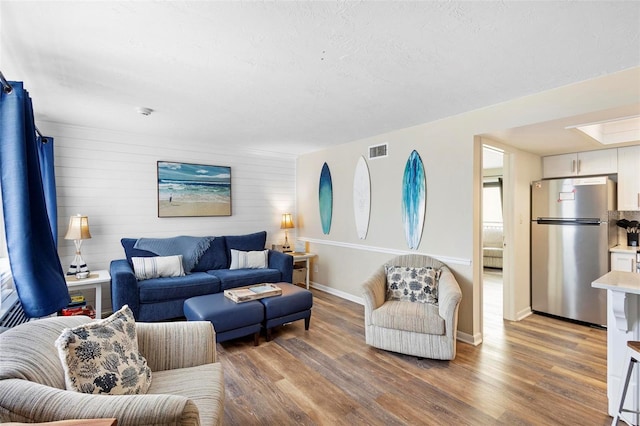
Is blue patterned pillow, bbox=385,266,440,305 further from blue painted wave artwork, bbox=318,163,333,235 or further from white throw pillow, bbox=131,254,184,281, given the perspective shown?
white throw pillow, bbox=131,254,184,281

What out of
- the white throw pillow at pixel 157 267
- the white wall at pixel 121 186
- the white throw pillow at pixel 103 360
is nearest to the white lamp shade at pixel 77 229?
the white wall at pixel 121 186

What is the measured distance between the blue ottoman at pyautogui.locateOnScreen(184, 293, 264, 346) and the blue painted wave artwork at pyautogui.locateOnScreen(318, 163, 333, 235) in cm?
217

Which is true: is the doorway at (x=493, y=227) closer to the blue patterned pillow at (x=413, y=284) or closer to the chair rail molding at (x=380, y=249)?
the chair rail molding at (x=380, y=249)

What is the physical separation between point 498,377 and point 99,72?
3820 mm

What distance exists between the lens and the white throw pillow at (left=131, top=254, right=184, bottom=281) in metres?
3.54

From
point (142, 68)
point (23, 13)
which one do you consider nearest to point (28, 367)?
point (23, 13)

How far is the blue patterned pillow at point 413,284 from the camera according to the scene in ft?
9.87

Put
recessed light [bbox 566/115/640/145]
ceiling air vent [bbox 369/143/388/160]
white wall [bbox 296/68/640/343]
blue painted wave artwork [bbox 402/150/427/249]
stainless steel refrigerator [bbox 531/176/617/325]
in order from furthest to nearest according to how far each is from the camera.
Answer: ceiling air vent [bbox 369/143/388/160], blue painted wave artwork [bbox 402/150/427/249], stainless steel refrigerator [bbox 531/176/617/325], recessed light [bbox 566/115/640/145], white wall [bbox 296/68/640/343]

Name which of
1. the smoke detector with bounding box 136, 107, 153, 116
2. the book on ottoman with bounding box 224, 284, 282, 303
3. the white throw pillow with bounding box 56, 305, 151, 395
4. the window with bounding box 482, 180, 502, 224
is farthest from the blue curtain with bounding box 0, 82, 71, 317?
the window with bounding box 482, 180, 502, 224

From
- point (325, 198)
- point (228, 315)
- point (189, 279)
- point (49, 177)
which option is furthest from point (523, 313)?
point (49, 177)

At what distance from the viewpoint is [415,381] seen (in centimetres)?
237

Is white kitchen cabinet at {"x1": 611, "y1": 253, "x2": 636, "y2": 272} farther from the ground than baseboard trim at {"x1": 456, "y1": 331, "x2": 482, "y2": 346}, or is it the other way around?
white kitchen cabinet at {"x1": 611, "y1": 253, "x2": 636, "y2": 272}

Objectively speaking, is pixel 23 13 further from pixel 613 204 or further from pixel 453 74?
pixel 613 204

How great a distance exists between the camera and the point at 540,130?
2.80 meters
